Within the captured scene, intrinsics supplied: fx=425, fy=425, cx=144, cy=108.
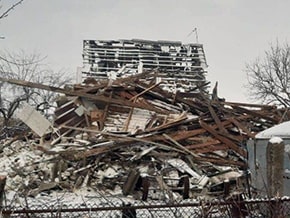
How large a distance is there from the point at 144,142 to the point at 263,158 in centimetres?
519

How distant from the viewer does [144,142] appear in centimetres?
1061

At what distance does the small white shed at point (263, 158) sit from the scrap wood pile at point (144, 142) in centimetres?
241

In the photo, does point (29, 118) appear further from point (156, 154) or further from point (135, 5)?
point (135, 5)

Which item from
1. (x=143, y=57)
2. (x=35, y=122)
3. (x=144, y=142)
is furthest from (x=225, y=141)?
(x=143, y=57)

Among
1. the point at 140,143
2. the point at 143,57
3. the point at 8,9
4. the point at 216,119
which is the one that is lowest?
the point at 140,143

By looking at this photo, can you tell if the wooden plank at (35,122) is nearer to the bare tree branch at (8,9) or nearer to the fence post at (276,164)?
the bare tree branch at (8,9)

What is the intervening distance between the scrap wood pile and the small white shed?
2.41 meters

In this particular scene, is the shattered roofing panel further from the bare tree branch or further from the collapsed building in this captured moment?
the bare tree branch

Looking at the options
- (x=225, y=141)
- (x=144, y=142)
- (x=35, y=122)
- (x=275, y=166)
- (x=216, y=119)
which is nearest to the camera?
(x=275, y=166)

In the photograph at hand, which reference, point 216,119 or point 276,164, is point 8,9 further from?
point 216,119

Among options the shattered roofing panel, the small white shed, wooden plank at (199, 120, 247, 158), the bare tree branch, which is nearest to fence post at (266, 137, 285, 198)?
the small white shed

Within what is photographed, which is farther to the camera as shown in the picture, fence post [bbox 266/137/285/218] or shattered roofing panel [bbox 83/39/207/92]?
shattered roofing panel [bbox 83/39/207/92]

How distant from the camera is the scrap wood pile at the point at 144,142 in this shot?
9594mm

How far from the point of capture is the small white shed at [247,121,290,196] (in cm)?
542
